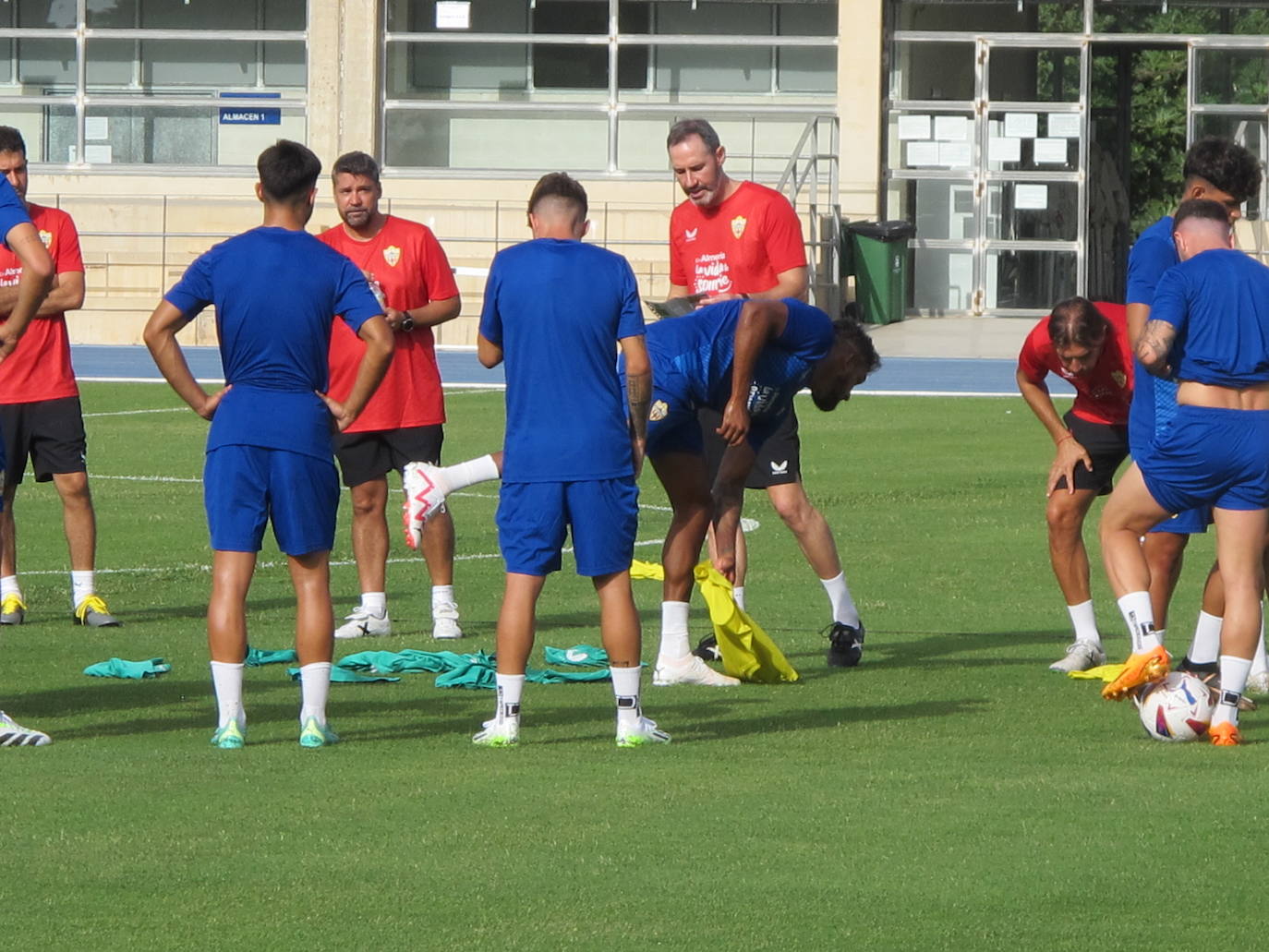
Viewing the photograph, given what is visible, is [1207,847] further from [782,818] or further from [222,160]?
[222,160]

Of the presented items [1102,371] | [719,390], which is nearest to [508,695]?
[719,390]

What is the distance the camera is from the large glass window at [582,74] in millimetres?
34750

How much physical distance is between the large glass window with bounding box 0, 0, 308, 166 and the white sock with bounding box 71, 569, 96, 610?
2545 cm

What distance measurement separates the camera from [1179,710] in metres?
7.74

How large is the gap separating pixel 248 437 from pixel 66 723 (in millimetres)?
1487

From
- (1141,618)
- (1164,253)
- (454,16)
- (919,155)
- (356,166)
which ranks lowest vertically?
(1141,618)

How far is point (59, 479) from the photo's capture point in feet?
35.6

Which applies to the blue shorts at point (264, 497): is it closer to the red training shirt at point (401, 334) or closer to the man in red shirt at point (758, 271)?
the man in red shirt at point (758, 271)

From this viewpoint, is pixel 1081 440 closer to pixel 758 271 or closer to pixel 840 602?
pixel 840 602

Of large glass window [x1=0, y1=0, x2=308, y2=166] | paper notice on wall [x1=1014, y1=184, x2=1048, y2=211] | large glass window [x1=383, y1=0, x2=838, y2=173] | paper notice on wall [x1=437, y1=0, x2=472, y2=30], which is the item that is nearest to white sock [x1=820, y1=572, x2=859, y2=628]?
large glass window [x1=383, y1=0, x2=838, y2=173]

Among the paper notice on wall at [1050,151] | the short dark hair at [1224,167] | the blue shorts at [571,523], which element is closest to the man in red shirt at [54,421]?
the blue shorts at [571,523]

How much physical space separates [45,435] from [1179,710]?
18.8 feet

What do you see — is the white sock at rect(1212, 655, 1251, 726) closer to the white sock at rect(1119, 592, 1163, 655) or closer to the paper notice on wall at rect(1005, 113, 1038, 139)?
the white sock at rect(1119, 592, 1163, 655)

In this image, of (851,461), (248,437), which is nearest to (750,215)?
(248,437)
